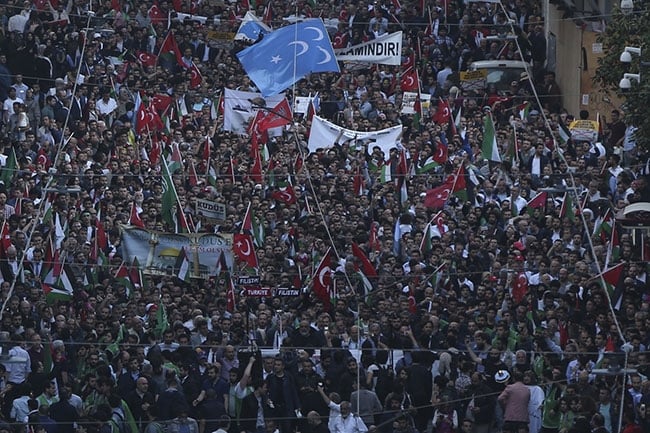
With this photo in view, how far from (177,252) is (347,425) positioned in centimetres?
554

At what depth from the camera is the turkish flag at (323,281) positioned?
Answer: 3450 centimetres

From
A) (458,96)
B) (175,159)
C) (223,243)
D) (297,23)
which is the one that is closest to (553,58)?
(458,96)

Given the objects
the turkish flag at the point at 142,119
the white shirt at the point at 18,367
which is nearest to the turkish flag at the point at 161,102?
the turkish flag at the point at 142,119

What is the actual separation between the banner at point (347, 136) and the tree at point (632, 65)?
3442 mm

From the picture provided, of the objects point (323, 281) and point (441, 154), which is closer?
point (323, 281)

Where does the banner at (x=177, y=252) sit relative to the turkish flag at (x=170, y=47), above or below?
below

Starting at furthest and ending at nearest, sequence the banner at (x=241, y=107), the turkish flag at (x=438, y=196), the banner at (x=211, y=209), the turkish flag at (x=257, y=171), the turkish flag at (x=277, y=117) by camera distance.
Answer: the banner at (x=241, y=107), the turkish flag at (x=277, y=117), the turkish flag at (x=257, y=171), the turkish flag at (x=438, y=196), the banner at (x=211, y=209)

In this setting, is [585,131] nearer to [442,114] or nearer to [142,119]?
[442,114]

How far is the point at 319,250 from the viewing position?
35.8 meters

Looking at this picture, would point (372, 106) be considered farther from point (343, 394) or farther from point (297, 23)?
point (343, 394)

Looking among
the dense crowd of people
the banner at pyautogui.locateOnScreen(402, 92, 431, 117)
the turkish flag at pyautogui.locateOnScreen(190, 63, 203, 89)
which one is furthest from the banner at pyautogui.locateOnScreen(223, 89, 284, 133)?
the banner at pyautogui.locateOnScreen(402, 92, 431, 117)

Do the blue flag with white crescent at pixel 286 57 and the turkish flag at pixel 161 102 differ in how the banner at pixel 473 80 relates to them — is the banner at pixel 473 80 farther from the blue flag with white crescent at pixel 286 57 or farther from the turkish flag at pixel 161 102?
the turkish flag at pixel 161 102

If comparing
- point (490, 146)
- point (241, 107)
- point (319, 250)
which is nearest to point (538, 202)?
point (490, 146)

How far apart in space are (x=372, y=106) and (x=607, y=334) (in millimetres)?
12594
